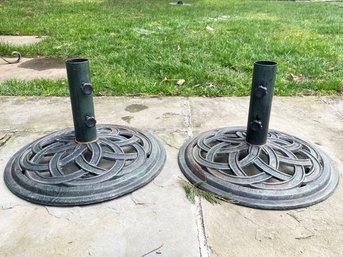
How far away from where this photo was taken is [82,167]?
1858 millimetres

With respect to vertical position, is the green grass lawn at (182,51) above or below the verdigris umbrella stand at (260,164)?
above

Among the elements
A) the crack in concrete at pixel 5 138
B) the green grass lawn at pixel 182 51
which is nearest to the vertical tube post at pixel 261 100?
the green grass lawn at pixel 182 51

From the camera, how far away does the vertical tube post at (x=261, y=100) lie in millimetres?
1907

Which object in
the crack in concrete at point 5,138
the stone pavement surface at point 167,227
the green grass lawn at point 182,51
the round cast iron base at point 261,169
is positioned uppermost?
the green grass lawn at point 182,51

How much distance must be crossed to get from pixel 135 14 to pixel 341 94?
601 cm

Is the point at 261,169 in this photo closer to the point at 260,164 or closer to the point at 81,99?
the point at 260,164

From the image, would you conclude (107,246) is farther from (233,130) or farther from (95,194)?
(233,130)

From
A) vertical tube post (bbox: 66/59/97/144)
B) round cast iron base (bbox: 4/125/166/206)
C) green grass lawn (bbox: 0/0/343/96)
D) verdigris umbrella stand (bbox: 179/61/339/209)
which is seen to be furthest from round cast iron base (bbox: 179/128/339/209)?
green grass lawn (bbox: 0/0/343/96)

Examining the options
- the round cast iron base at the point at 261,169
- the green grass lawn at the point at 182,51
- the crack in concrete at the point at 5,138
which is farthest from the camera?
the green grass lawn at the point at 182,51

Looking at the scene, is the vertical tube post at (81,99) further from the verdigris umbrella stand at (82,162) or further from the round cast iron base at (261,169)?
the round cast iron base at (261,169)

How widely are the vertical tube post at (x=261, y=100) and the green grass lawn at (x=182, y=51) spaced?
1.19 metres

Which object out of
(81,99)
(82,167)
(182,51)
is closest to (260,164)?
(82,167)

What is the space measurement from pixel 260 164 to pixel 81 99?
111 centimetres

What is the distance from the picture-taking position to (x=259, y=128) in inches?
78.6
